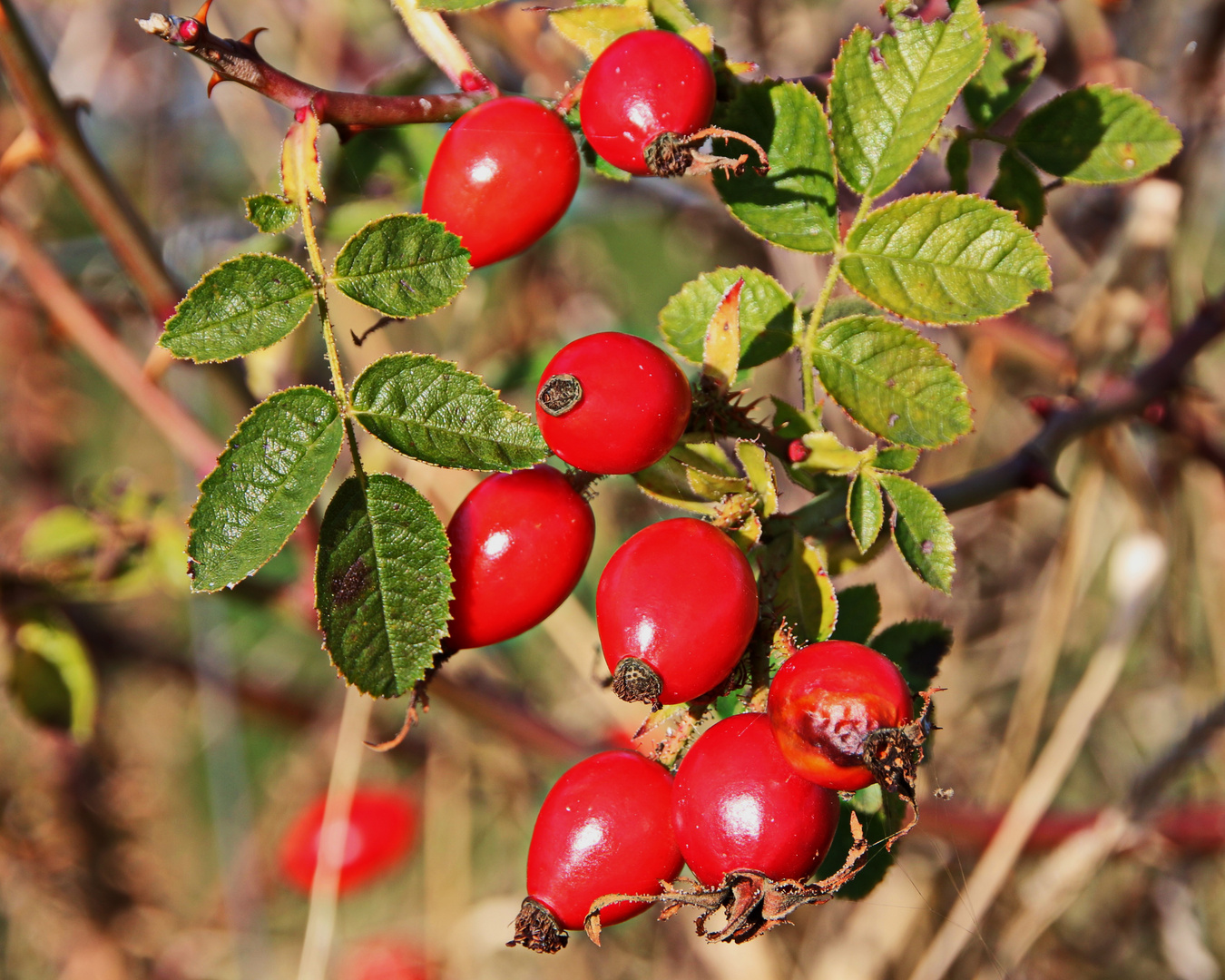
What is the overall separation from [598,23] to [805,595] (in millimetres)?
605

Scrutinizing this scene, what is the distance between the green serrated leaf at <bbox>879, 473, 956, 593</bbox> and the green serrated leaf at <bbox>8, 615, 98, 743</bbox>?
1845 millimetres

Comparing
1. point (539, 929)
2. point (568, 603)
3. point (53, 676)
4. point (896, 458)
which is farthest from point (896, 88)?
point (53, 676)

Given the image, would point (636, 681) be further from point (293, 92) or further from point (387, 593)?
point (293, 92)

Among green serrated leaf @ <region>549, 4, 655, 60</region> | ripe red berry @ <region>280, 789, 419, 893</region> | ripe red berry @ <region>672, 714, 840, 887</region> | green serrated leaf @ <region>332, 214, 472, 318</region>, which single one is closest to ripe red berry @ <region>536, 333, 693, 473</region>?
green serrated leaf @ <region>332, 214, 472, 318</region>

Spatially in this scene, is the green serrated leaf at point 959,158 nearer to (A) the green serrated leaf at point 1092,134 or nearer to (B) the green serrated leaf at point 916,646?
(A) the green serrated leaf at point 1092,134

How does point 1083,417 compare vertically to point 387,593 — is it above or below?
below

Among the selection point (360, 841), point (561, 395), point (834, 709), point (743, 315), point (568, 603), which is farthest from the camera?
point (360, 841)

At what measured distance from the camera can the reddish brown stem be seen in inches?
32.6

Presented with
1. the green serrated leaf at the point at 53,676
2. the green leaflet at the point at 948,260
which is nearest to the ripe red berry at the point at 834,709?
the green leaflet at the point at 948,260

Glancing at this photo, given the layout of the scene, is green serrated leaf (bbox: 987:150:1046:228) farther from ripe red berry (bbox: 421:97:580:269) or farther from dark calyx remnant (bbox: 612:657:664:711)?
dark calyx remnant (bbox: 612:657:664:711)

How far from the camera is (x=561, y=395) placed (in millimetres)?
808

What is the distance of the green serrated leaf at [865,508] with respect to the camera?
91 cm

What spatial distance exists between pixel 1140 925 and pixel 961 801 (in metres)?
0.68

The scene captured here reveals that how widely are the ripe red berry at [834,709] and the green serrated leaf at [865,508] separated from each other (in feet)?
0.52
